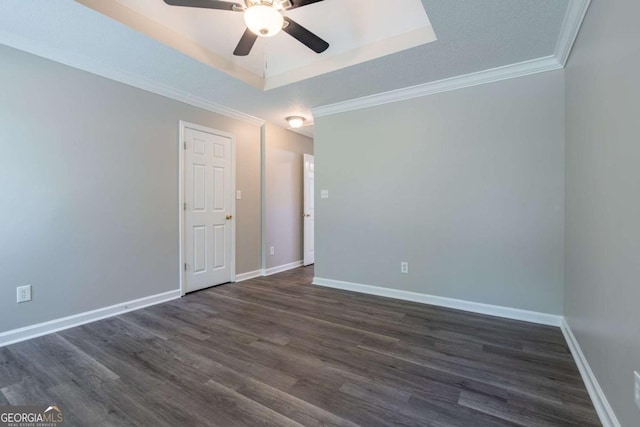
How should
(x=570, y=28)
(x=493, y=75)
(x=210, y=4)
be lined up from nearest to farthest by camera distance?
(x=210, y=4), (x=570, y=28), (x=493, y=75)

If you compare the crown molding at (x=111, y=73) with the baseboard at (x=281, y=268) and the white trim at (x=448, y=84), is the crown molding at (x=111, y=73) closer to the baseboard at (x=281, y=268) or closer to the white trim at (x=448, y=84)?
the white trim at (x=448, y=84)

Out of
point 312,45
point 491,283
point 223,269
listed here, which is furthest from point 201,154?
point 491,283

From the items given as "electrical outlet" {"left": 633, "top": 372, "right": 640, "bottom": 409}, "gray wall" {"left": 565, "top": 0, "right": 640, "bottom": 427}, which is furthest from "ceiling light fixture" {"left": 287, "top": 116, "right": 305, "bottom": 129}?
"electrical outlet" {"left": 633, "top": 372, "right": 640, "bottom": 409}

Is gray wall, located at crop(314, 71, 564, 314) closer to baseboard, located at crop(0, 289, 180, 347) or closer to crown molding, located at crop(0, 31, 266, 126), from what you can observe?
crown molding, located at crop(0, 31, 266, 126)

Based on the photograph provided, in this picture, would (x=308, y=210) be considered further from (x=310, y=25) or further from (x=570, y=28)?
(x=570, y=28)

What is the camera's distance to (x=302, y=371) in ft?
6.09

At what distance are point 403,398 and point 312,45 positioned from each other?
2.50 meters

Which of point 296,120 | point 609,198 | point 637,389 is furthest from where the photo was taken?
point 296,120

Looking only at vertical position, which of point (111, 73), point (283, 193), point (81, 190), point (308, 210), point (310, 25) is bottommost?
point (308, 210)

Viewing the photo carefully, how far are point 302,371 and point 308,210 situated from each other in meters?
3.60

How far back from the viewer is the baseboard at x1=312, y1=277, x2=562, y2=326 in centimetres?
257

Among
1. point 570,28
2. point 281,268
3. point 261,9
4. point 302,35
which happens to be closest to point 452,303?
point 570,28

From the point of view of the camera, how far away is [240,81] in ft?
9.93

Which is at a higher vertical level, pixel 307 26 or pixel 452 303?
pixel 307 26
